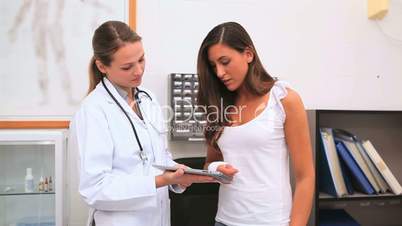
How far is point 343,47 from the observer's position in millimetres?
2199

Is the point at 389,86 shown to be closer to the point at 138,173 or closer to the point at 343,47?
the point at 343,47

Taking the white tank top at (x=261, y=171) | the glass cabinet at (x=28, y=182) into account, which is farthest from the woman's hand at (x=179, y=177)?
the glass cabinet at (x=28, y=182)

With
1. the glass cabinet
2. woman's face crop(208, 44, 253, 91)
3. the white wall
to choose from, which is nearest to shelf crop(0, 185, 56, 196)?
the glass cabinet

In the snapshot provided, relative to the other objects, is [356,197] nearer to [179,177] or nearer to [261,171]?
[261,171]

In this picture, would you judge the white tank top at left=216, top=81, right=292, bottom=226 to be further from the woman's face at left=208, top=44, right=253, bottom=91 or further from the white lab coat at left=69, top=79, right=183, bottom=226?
the white lab coat at left=69, top=79, right=183, bottom=226

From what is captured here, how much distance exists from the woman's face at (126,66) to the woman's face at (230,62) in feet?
0.85

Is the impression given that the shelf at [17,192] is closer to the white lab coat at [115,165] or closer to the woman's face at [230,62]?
the white lab coat at [115,165]

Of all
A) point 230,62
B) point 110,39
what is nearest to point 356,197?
point 230,62

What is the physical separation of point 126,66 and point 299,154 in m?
0.67

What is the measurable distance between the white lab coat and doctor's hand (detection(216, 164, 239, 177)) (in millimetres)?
233

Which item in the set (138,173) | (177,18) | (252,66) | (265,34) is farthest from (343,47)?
(138,173)

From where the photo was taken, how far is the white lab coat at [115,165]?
1.11 metres

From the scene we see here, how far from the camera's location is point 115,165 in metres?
1.18

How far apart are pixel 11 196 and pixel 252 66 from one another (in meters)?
1.42
